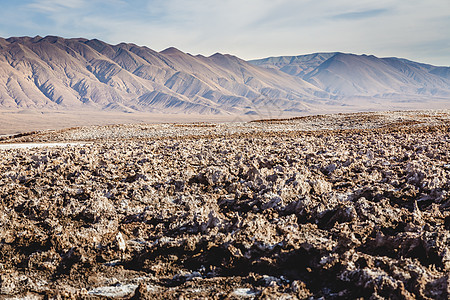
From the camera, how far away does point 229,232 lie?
4539 mm

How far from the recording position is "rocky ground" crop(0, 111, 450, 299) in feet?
11.2

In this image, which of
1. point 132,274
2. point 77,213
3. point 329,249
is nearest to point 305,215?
point 329,249

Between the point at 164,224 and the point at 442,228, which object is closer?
the point at 442,228

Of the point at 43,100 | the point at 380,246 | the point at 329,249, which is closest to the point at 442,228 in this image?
the point at 380,246

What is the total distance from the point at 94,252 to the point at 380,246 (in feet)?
10.9

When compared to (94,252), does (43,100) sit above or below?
above

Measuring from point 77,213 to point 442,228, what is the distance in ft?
16.5

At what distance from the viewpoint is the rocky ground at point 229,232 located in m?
3.41

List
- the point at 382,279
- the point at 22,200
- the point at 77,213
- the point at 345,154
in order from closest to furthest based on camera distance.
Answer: the point at 382,279, the point at 77,213, the point at 22,200, the point at 345,154

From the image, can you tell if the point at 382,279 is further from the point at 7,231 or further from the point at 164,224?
the point at 7,231

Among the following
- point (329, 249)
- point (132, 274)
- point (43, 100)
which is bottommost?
point (132, 274)

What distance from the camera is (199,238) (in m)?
4.42

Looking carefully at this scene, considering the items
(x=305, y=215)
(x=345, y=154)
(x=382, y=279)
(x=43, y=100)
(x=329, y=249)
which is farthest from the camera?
(x=43, y=100)

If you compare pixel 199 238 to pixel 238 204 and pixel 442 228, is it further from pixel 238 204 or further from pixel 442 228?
pixel 442 228
